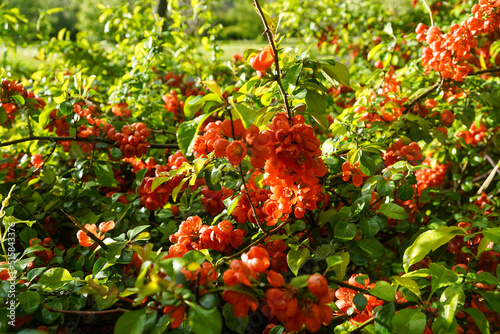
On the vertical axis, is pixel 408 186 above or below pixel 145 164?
above

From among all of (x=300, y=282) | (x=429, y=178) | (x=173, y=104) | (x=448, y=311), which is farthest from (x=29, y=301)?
(x=429, y=178)

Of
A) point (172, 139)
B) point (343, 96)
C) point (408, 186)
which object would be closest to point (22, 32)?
point (172, 139)

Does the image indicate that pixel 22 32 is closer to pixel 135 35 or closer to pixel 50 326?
pixel 135 35

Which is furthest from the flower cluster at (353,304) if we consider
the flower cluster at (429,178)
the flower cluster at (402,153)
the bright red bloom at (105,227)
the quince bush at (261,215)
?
the flower cluster at (429,178)

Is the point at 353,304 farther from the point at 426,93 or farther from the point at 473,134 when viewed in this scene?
the point at 473,134

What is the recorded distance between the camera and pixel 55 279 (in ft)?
2.75

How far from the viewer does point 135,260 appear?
87 cm

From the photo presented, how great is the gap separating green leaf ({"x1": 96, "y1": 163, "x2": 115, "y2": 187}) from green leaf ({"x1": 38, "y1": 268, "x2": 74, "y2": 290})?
0.50 meters

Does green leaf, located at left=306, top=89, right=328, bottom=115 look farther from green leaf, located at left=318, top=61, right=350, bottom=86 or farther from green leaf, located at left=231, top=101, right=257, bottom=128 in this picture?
green leaf, located at left=231, top=101, right=257, bottom=128

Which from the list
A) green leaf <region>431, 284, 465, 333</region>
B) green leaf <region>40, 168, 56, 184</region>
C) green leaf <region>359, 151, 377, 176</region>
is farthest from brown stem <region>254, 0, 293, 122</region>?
green leaf <region>40, 168, 56, 184</region>

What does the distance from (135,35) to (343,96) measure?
4.45 feet

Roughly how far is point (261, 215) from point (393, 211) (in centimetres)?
34

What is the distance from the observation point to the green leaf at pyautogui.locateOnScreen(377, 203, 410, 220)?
92cm

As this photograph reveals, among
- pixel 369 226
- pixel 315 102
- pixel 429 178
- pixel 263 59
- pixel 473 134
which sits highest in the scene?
pixel 263 59
